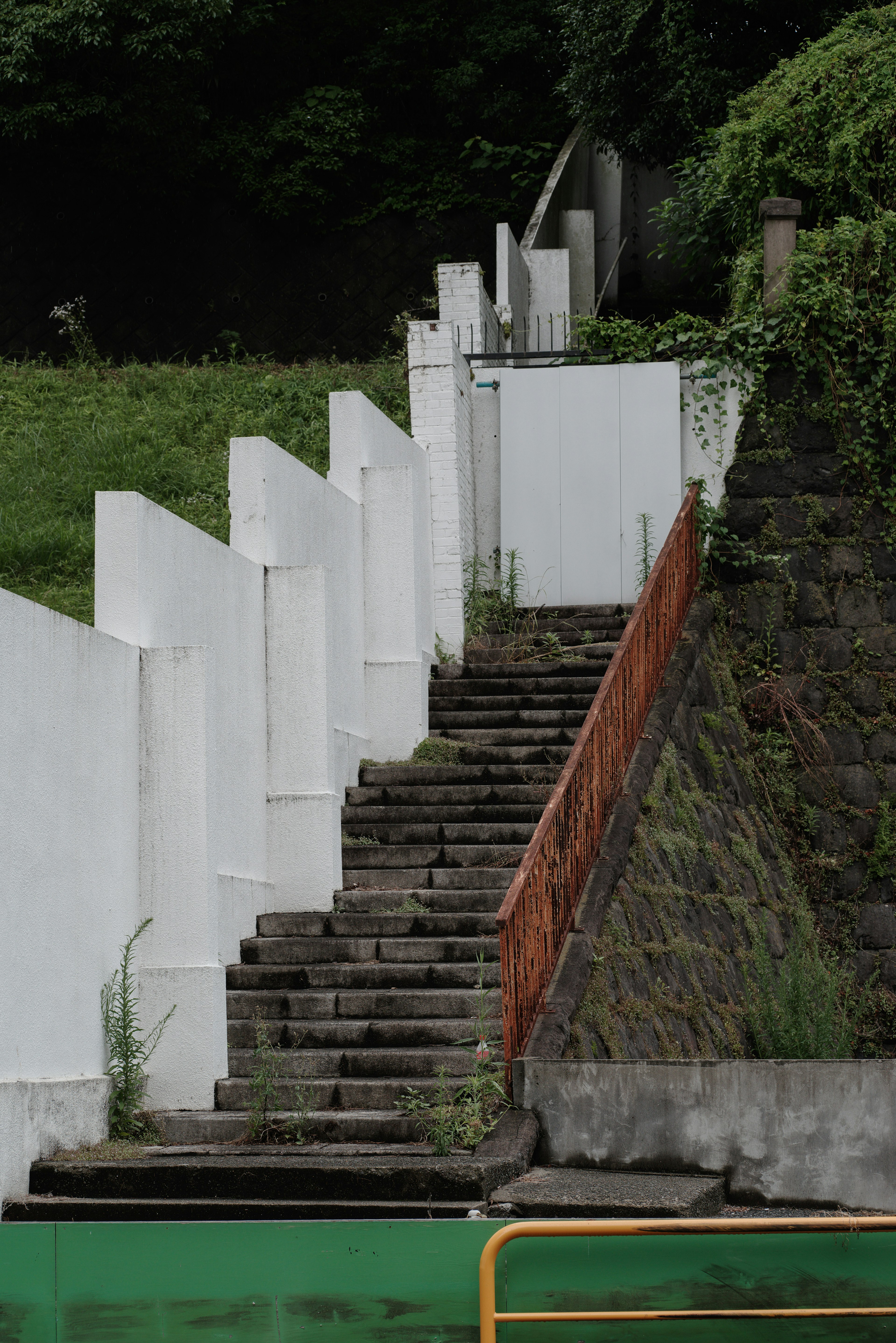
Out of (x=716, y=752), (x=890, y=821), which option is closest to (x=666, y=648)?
(x=716, y=752)

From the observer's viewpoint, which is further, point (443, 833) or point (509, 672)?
point (509, 672)

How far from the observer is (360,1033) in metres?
7.34

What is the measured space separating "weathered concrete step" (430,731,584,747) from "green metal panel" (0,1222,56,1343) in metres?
6.12

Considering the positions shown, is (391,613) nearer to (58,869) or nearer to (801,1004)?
(801,1004)

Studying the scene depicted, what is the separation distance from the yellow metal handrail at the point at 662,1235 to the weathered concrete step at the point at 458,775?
5.49 metres

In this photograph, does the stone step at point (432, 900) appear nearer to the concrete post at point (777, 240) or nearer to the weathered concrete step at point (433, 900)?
the weathered concrete step at point (433, 900)

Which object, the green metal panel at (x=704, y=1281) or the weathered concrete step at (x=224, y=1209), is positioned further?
the weathered concrete step at (x=224, y=1209)

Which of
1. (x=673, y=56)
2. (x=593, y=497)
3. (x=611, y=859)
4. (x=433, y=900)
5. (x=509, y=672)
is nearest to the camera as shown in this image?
(x=611, y=859)

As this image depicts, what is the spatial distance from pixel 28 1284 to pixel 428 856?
4666 millimetres

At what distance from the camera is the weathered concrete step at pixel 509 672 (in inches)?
446

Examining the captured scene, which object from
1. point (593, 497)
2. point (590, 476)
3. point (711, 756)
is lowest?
point (711, 756)

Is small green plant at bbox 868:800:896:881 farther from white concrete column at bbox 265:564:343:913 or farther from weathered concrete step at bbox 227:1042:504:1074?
weathered concrete step at bbox 227:1042:504:1074

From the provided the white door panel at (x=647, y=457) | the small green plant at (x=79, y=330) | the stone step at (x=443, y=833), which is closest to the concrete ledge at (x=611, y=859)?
the stone step at (x=443, y=833)

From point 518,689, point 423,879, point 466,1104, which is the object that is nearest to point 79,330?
point 518,689
